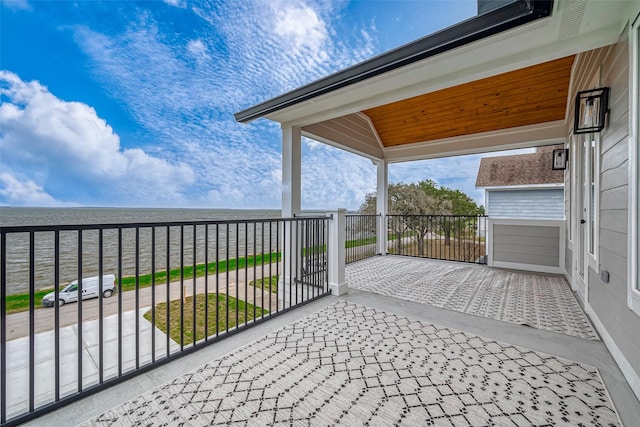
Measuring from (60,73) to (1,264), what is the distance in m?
28.2

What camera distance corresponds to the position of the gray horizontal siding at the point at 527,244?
459 cm

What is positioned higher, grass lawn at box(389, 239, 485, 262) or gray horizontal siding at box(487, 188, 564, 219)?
gray horizontal siding at box(487, 188, 564, 219)

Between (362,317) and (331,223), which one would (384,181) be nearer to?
(331,223)

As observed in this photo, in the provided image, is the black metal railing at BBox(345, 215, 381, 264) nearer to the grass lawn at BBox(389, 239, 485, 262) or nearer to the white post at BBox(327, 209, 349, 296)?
the grass lawn at BBox(389, 239, 485, 262)

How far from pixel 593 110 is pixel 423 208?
6.92 meters

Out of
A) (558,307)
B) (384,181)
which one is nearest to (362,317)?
(558,307)

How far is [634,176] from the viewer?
154 centimetres

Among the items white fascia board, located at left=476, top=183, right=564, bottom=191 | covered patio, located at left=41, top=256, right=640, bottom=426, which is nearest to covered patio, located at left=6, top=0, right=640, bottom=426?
covered patio, located at left=41, top=256, right=640, bottom=426

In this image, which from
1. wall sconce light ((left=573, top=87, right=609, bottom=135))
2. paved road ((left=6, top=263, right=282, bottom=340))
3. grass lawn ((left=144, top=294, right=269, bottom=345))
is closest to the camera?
wall sconce light ((left=573, top=87, right=609, bottom=135))

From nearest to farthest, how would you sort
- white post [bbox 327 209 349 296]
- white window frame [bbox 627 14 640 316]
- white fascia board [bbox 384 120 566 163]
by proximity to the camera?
white window frame [bbox 627 14 640 316] < white post [bbox 327 209 349 296] < white fascia board [bbox 384 120 566 163]

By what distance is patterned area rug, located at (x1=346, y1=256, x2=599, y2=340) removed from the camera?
2.68 metres

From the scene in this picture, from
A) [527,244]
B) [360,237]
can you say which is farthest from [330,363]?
[527,244]

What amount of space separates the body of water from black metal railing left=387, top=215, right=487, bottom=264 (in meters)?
3.15

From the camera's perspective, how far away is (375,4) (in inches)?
291
